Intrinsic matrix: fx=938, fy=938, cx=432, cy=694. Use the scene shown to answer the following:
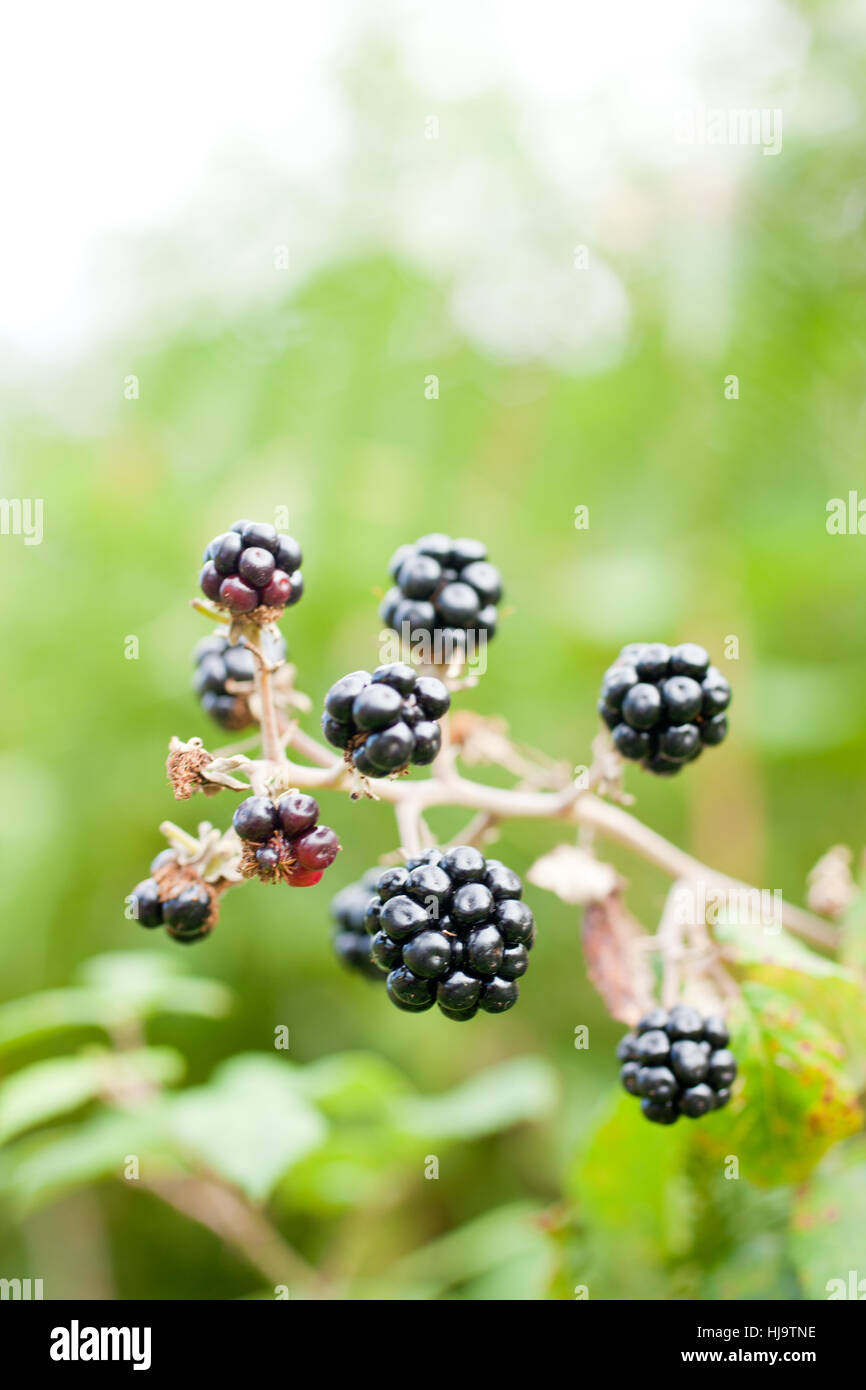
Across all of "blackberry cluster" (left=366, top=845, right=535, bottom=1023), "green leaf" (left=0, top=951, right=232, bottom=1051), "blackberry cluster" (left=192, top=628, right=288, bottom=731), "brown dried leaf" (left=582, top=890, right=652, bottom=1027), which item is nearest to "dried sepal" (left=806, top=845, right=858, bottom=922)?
"brown dried leaf" (left=582, top=890, right=652, bottom=1027)

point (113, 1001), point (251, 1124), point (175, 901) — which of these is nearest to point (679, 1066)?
point (175, 901)

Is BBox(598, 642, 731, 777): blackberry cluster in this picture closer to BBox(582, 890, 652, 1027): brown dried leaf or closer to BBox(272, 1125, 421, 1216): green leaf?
BBox(582, 890, 652, 1027): brown dried leaf

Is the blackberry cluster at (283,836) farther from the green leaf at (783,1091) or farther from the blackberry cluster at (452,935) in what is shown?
the green leaf at (783,1091)

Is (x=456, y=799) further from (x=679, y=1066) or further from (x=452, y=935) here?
(x=679, y=1066)

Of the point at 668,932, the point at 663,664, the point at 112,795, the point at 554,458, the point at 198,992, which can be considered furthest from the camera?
the point at 554,458
